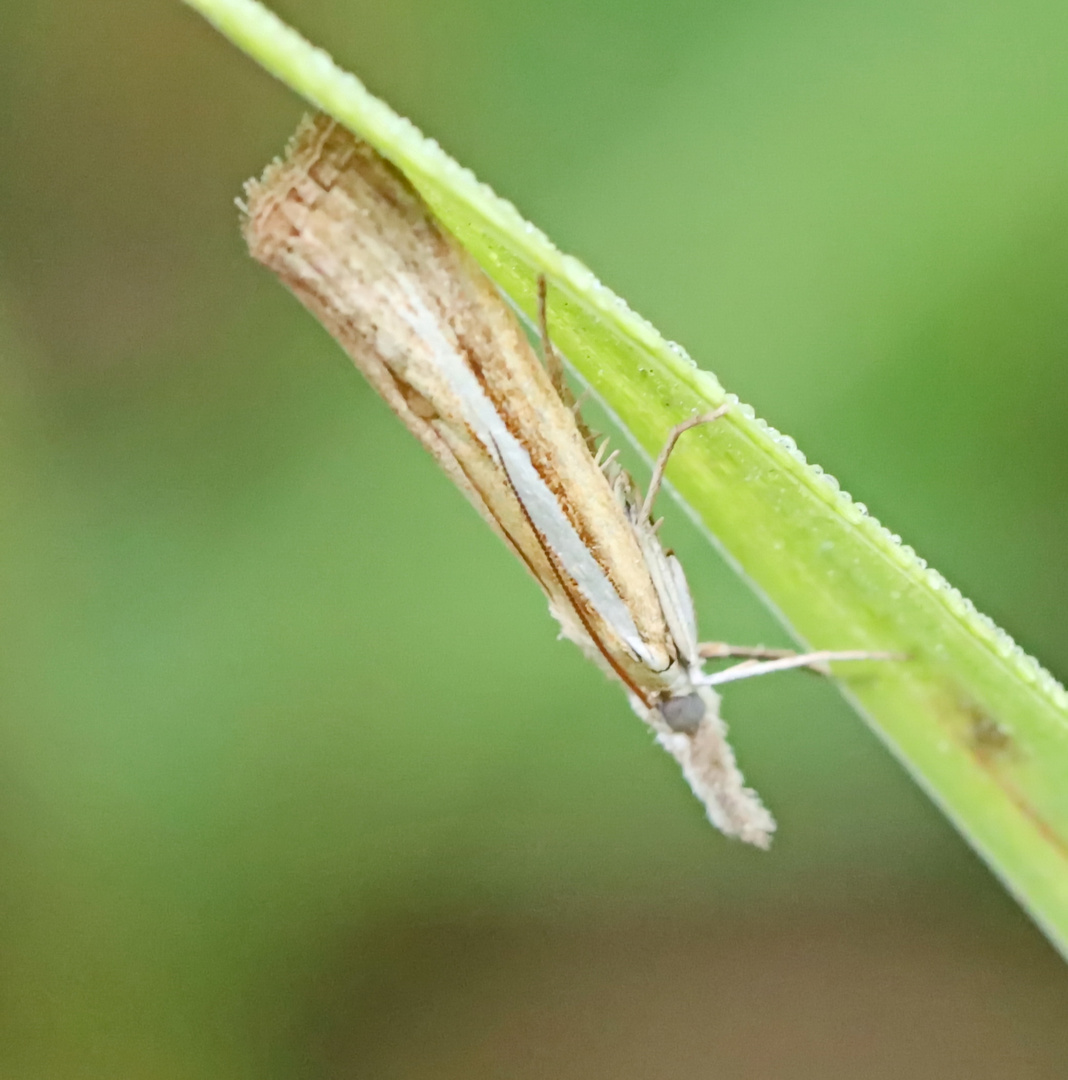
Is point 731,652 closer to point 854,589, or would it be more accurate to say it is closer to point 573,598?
point 573,598

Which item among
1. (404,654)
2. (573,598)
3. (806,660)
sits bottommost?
(806,660)

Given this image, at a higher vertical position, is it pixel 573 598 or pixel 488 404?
pixel 488 404

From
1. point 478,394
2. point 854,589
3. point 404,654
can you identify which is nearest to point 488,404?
point 478,394

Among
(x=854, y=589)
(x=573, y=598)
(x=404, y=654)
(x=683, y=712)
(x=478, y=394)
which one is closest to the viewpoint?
(x=854, y=589)

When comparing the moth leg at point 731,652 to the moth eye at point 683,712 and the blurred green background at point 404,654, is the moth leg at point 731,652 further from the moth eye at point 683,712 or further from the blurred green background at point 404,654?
the blurred green background at point 404,654

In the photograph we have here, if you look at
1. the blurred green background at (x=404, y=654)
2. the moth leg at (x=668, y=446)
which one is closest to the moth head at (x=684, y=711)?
the moth leg at (x=668, y=446)

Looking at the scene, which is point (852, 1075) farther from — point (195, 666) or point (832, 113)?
point (832, 113)

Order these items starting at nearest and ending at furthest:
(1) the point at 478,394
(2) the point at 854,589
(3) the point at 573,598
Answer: (2) the point at 854,589
(1) the point at 478,394
(3) the point at 573,598

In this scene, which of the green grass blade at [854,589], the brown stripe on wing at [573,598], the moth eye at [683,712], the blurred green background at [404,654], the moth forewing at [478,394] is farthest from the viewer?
the blurred green background at [404,654]

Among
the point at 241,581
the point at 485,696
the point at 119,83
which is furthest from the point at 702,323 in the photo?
the point at 119,83
